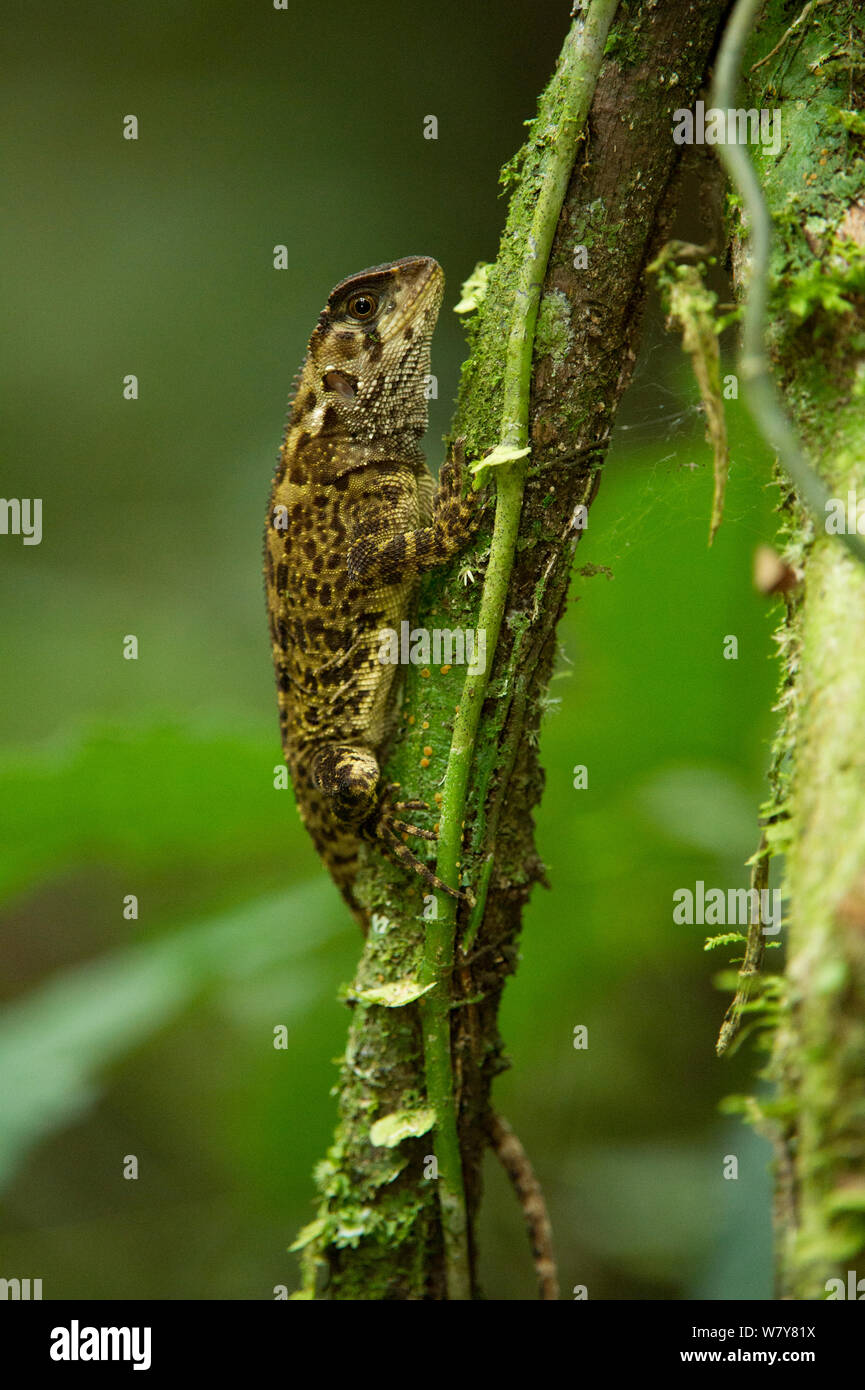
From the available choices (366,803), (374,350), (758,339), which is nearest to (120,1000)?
(366,803)

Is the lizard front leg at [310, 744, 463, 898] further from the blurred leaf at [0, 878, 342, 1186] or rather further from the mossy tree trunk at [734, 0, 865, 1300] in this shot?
the mossy tree trunk at [734, 0, 865, 1300]

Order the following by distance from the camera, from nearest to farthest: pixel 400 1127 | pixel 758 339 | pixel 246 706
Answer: pixel 758 339 → pixel 400 1127 → pixel 246 706

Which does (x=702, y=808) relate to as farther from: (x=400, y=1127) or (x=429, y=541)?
(x=400, y=1127)

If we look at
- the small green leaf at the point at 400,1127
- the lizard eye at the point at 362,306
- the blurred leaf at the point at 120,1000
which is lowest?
the small green leaf at the point at 400,1127

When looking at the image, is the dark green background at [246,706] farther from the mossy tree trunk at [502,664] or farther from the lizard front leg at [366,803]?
the lizard front leg at [366,803]

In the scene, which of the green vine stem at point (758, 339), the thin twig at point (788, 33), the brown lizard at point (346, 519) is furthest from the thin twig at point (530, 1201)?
the thin twig at point (788, 33)

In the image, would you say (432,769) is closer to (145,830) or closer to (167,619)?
(145,830)

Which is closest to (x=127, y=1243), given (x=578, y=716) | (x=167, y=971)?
(x=167, y=971)
